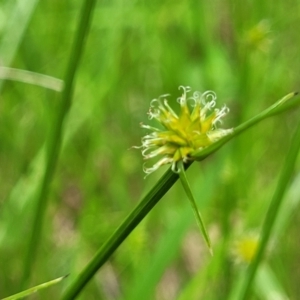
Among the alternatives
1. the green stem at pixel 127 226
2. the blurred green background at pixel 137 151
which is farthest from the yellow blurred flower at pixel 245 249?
the green stem at pixel 127 226

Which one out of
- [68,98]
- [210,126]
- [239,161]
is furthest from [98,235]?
[210,126]

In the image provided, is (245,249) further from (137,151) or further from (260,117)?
(260,117)

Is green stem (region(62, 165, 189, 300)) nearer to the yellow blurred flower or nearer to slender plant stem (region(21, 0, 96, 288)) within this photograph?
slender plant stem (region(21, 0, 96, 288))

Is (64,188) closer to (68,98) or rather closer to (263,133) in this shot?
(263,133)

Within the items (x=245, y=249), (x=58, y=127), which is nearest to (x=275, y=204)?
(x=58, y=127)

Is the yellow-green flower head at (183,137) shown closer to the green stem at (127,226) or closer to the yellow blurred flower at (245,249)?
the green stem at (127,226)

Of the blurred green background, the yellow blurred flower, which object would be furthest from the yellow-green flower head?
the yellow blurred flower
